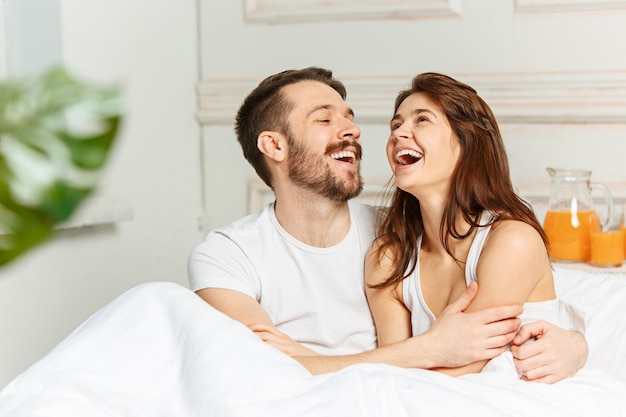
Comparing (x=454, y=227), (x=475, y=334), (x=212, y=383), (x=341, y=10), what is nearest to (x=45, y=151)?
(x=212, y=383)

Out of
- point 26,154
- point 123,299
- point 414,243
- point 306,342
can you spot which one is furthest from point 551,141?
point 26,154

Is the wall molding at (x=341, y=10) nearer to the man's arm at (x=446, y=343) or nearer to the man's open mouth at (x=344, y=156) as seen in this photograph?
the man's open mouth at (x=344, y=156)

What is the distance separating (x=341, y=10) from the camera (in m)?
2.67

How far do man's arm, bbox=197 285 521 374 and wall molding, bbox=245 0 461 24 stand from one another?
1.30 metres

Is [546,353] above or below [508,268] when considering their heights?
below

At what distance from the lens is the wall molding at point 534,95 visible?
238 centimetres

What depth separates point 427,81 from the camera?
1.66 meters

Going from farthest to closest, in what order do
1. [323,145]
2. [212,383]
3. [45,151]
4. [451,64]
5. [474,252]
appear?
[451,64], [323,145], [474,252], [212,383], [45,151]

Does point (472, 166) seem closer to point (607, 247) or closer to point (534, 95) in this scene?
point (607, 247)

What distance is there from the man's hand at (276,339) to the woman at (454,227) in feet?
0.76

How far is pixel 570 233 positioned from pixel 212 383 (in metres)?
1.19

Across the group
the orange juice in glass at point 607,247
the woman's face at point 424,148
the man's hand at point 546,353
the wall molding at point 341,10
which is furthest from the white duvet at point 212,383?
the wall molding at point 341,10

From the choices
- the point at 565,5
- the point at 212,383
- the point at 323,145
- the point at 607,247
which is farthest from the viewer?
the point at 565,5

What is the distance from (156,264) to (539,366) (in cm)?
159
